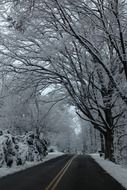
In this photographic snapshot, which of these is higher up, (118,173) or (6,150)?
(6,150)

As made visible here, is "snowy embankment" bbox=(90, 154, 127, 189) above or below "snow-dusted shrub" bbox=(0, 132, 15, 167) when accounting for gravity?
below

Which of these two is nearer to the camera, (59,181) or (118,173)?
(59,181)

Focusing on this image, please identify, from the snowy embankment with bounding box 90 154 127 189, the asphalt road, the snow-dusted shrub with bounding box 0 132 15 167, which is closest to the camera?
the asphalt road

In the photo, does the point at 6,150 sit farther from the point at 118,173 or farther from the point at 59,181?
the point at 59,181

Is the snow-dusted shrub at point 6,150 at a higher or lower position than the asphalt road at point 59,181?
higher

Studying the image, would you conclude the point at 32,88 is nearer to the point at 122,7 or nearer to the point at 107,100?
the point at 107,100

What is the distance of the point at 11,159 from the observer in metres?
26.0

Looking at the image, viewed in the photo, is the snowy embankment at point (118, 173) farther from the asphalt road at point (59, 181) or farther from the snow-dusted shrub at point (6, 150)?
the snow-dusted shrub at point (6, 150)

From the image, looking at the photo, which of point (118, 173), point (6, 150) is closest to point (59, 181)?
point (118, 173)

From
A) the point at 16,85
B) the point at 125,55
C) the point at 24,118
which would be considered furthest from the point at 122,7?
the point at 24,118

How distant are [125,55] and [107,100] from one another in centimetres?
1454

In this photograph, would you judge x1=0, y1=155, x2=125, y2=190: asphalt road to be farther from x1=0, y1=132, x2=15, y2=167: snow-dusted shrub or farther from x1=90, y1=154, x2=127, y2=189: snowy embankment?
x1=0, y1=132, x2=15, y2=167: snow-dusted shrub

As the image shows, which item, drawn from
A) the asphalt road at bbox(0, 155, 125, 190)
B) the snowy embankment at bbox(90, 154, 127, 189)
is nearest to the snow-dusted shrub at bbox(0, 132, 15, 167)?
the asphalt road at bbox(0, 155, 125, 190)

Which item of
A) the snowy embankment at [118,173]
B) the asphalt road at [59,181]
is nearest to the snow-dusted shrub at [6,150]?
the asphalt road at [59,181]
